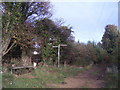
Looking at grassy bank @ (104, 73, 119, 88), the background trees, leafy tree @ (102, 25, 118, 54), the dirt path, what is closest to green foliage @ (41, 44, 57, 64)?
the background trees

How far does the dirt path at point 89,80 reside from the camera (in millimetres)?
4819

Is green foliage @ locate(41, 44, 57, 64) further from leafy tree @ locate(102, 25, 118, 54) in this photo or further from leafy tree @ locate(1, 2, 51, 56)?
leafy tree @ locate(102, 25, 118, 54)

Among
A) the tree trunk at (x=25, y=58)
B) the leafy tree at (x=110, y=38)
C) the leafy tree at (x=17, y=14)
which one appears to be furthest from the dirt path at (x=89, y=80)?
the tree trunk at (x=25, y=58)

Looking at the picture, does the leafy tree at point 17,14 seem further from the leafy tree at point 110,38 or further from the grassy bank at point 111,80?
the grassy bank at point 111,80

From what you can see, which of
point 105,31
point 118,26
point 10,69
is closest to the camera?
point 118,26

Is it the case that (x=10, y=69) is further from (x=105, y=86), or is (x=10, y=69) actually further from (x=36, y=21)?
(x=105, y=86)

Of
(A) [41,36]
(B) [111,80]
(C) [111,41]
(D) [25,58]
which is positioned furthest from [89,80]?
(D) [25,58]

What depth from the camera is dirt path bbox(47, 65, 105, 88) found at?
15.8 ft

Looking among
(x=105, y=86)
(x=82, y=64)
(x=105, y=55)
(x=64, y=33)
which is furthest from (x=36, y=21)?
(x=105, y=86)

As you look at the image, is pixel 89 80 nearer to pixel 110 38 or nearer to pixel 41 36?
pixel 110 38

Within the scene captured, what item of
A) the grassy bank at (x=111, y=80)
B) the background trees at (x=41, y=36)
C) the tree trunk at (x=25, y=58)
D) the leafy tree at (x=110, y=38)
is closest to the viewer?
the grassy bank at (x=111, y=80)

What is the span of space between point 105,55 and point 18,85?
10.1 ft

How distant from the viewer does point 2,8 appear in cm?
779

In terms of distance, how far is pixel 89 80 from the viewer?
5211 millimetres
